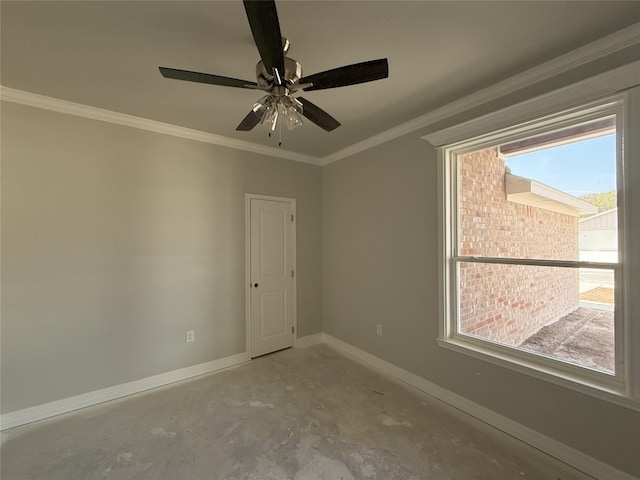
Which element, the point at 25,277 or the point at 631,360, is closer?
the point at 631,360

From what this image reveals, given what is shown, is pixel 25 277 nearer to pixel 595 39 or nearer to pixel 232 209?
pixel 232 209

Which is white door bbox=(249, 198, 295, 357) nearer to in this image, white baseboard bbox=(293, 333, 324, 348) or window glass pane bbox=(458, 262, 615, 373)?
white baseboard bbox=(293, 333, 324, 348)

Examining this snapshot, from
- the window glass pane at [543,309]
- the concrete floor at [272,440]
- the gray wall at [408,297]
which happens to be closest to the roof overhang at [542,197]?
the window glass pane at [543,309]

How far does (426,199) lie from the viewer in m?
2.56

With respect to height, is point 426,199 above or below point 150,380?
above

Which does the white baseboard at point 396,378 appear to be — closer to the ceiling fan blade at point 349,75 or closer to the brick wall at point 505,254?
the brick wall at point 505,254

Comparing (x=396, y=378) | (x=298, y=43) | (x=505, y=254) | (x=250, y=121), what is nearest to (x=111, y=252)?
(x=250, y=121)

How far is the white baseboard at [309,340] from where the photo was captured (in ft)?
12.0

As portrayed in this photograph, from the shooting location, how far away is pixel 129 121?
2574mm

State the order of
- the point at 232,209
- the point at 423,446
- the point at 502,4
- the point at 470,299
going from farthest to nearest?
the point at 232,209 → the point at 470,299 → the point at 423,446 → the point at 502,4

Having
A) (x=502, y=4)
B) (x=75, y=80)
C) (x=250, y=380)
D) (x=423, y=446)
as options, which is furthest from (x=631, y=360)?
(x=75, y=80)

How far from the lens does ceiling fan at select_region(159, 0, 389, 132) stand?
106 cm

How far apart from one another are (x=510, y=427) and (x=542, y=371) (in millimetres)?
523

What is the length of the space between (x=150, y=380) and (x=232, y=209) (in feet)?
6.43
